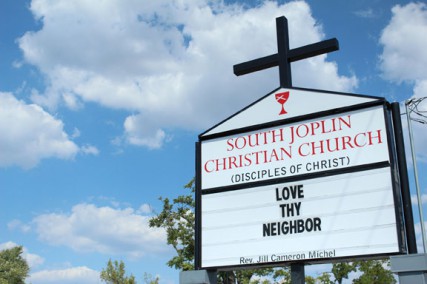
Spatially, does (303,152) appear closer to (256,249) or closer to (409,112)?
(256,249)

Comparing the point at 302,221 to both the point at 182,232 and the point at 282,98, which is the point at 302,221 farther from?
the point at 182,232

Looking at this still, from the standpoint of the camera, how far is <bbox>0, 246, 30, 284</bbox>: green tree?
5528cm

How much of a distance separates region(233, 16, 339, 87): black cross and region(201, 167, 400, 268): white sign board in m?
2.33

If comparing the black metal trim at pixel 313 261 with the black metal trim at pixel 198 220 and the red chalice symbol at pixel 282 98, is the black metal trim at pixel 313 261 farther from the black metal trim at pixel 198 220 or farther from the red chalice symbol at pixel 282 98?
the red chalice symbol at pixel 282 98

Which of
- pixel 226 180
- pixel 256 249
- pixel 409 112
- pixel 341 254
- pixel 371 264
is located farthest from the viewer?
pixel 371 264

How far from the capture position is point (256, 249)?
30.5 feet

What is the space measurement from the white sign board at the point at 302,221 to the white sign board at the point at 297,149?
261mm

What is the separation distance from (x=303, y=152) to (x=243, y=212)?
152cm

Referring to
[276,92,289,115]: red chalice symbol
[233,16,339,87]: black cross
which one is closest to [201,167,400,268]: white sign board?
[276,92,289,115]: red chalice symbol

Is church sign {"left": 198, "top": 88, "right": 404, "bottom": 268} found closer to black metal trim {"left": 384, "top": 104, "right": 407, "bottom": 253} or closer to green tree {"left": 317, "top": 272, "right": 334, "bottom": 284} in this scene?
black metal trim {"left": 384, "top": 104, "right": 407, "bottom": 253}

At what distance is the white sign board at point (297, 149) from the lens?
8.89m

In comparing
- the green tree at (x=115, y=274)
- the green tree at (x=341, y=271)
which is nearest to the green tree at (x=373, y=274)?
the green tree at (x=341, y=271)

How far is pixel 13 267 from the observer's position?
58812mm

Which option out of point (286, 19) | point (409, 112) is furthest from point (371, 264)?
point (286, 19)
